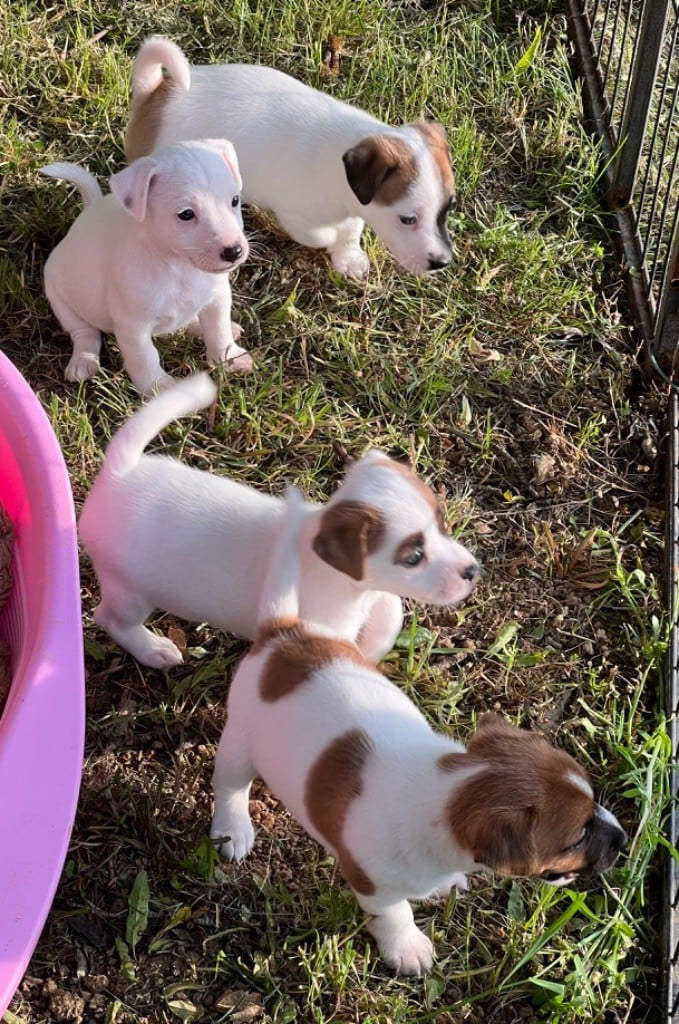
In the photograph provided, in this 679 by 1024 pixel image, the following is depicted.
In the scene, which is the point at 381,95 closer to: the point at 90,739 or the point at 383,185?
the point at 383,185

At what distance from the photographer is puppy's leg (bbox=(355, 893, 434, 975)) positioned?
279cm

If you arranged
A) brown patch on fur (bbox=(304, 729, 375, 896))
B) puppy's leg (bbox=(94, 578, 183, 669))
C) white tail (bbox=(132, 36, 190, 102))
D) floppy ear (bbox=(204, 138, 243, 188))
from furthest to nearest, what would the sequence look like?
white tail (bbox=(132, 36, 190, 102)) < floppy ear (bbox=(204, 138, 243, 188)) < puppy's leg (bbox=(94, 578, 183, 669)) < brown patch on fur (bbox=(304, 729, 375, 896))

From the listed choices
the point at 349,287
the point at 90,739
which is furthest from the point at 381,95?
the point at 90,739

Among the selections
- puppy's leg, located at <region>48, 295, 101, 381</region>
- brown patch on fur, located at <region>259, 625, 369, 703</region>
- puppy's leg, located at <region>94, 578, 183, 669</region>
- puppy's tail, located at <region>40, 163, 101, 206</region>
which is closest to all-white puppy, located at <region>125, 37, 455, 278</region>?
puppy's tail, located at <region>40, 163, 101, 206</region>

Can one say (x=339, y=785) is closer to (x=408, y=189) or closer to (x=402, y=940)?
(x=402, y=940)

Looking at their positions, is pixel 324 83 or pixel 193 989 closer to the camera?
pixel 193 989

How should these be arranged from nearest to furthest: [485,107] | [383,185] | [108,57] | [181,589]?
[181,589]
[383,185]
[108,57]
[485,107]

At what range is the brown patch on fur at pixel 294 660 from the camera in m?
2.64

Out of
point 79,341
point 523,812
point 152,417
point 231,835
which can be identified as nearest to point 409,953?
point 231,835

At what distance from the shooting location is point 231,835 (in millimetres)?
2986

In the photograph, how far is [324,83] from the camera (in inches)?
188

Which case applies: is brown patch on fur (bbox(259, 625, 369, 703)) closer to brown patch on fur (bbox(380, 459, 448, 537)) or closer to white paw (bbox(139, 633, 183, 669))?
brown patch on fur (bbox(380, 459, 448, 537))

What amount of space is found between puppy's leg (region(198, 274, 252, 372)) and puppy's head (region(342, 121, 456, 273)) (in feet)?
1.88

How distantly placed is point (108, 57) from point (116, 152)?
0.45m
